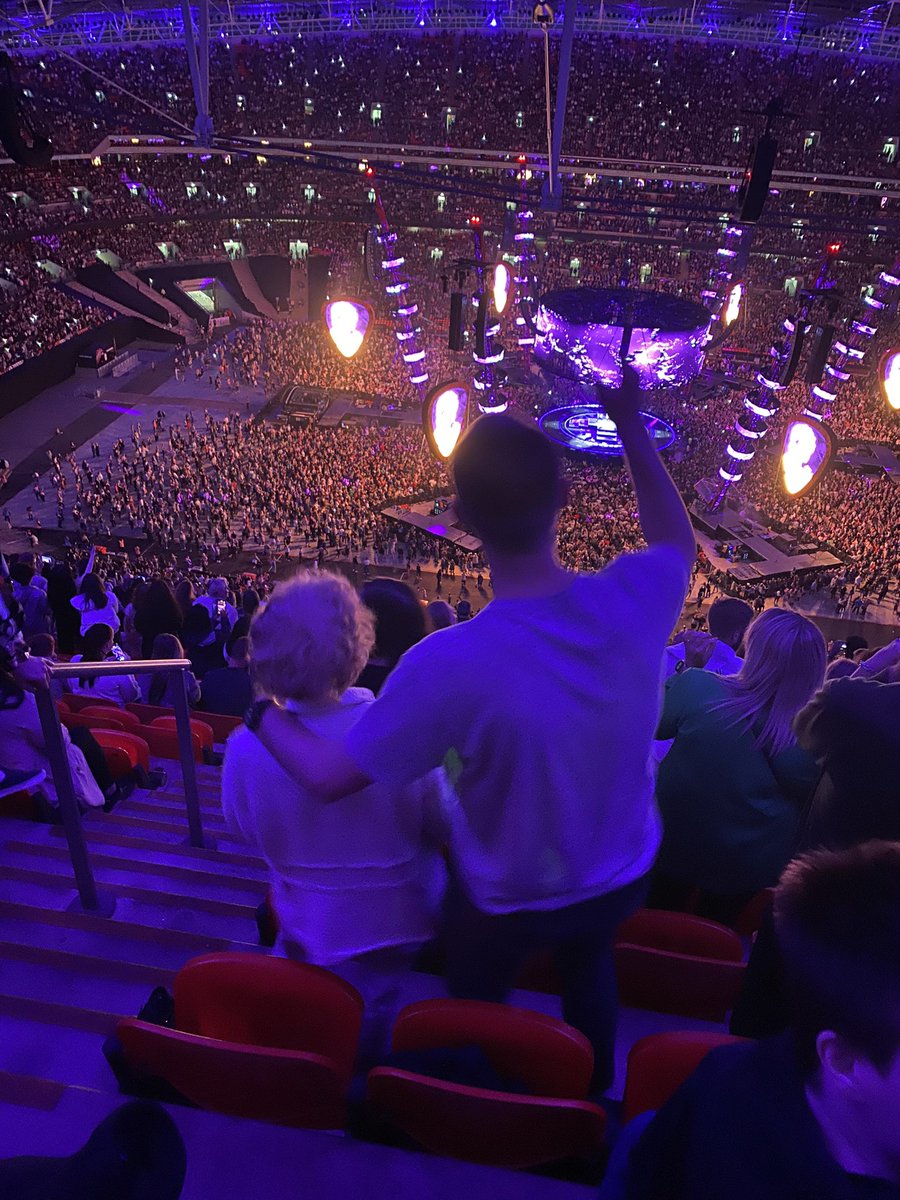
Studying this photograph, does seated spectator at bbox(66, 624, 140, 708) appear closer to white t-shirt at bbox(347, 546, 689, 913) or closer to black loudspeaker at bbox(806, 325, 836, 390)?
white t-shirt at bbox(347, 546, 689, 913)

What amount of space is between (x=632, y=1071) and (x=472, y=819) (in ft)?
2.24

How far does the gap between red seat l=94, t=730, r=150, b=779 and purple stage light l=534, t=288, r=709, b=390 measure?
14.2 metres

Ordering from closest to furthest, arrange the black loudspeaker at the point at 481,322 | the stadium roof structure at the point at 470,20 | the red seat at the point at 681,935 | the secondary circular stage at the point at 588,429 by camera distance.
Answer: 1. the red seat at the point at 681,935
2. the black loudspeaker at the point at 481,322
3. the secondary circular stage at the point at 588,429
4. the stadium roof structure at the point at 470,20

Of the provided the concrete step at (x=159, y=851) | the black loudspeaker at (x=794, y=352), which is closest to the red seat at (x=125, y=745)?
the concrete step at (x=159, y=851)

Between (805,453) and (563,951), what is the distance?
469 inches

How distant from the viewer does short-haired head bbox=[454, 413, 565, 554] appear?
1.39 metres

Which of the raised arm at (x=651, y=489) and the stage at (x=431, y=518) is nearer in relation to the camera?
the raised arm at (x=651, y=489)

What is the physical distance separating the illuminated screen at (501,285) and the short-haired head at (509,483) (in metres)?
19.9

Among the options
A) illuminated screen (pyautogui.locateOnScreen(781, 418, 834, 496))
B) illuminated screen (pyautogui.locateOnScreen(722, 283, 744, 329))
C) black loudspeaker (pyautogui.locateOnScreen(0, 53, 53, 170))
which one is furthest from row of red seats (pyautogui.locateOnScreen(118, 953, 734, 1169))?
illuminated screen (pyautogui.locateOnScreen(722, 283, 744, 329))

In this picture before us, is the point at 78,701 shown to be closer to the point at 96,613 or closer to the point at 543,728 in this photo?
the point at 96,613

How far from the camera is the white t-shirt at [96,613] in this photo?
6.80 m

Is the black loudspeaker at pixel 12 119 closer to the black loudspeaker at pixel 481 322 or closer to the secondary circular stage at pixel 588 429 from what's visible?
the black loudspeaker at pixel 481 322

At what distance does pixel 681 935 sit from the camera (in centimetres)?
227

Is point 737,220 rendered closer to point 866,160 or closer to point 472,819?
point 472,819
